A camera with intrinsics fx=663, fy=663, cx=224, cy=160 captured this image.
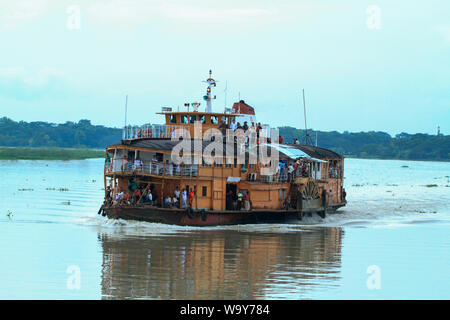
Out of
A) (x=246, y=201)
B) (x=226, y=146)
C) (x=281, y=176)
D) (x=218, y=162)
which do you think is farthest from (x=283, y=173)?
(x=218, y=162)

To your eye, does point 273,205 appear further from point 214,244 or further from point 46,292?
point 46,292

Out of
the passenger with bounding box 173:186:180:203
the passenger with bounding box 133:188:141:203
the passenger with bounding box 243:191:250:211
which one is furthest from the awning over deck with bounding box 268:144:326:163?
the passenger with bounding box 133:188:141:203

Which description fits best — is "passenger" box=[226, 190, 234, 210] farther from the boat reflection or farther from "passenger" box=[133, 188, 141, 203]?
"passenger" box=[133, 188, 141, 203]

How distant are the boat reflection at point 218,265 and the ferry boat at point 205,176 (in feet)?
5.79

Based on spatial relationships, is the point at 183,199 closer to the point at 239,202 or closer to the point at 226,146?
the point at 239,202

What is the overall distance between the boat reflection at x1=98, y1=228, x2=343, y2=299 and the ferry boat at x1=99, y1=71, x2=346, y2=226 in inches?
69.5

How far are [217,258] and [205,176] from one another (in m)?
7.71

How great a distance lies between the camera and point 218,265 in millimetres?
21734

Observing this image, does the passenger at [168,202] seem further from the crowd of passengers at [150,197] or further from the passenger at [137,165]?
the passenger at [137,165]

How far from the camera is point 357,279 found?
2017cm

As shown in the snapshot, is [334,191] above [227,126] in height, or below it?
below
